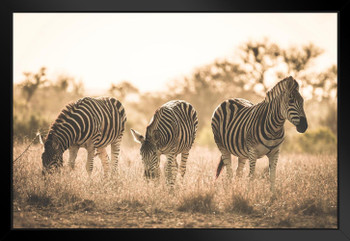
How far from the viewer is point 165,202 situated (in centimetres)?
639

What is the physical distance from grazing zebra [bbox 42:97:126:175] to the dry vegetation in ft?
1.13

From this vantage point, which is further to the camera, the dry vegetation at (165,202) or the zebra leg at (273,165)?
the zebra leg at (273,165)

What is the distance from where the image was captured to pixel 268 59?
1018cm

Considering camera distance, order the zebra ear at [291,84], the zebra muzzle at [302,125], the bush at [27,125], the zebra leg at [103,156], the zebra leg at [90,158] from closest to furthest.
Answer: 1. the zebra muzzle at [302,125]
2. the zebra ear at [291,84]
3. the zebra leg at [90,158]
4. the zebra leg at [103,156]
5. the bush at [27,125]

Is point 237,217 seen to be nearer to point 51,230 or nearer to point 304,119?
point 304,119

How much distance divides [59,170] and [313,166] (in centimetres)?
474

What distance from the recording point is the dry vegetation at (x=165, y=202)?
6.04 m

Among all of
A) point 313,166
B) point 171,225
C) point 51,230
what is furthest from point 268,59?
point 51,230

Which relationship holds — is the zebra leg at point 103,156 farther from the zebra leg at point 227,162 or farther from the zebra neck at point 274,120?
the zebra neck at point 274,120

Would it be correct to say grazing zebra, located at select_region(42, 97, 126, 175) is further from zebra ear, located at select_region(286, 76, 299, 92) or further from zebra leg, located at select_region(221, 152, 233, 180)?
zebra ear, located at select_region(286, 76, 299, 92)

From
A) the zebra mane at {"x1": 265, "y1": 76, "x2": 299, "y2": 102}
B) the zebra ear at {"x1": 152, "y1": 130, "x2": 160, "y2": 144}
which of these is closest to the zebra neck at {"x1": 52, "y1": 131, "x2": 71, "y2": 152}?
the zebra ear at {"x1": 152, "y1": 130, "x2": 160, "y2": 144}

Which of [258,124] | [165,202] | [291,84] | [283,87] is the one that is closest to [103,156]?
[165,202]

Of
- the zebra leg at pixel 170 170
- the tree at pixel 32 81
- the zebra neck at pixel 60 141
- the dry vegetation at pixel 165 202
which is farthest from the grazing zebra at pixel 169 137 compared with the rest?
the tree at pixel 32 81

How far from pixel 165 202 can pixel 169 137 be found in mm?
1360
